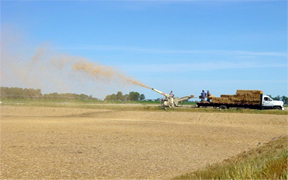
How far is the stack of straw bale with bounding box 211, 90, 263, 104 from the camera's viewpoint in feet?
115

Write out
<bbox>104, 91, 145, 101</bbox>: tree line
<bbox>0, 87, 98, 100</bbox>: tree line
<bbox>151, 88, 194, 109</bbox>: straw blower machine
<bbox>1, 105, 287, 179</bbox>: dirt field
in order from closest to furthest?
1. <bbox>1, 105, 287, 179</bbox>: dirt field
2. <bbox>151, 88, 194, 109</bbox>: straw blower machine
3. <bbox>0, 87, 98, 100</bbox>: tree line
4. <bbox>104, 91, 145, 101</bbox>: tree line

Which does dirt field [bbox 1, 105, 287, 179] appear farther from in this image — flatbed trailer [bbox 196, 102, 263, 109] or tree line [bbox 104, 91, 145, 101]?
tree line [bbox 104, 91, 145, 101]

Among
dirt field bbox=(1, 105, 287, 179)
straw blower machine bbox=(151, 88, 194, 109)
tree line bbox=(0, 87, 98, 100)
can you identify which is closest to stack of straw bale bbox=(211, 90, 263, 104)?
straw blower machine bbox=(151, 88, 194, 109)

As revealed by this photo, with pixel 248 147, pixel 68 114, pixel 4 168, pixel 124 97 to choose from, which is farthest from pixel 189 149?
pixel 124 97

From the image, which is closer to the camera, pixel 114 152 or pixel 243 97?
pixel 114 152

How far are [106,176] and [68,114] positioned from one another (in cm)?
2683

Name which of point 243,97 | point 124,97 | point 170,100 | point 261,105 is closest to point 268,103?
point 261,105

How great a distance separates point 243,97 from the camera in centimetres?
3547

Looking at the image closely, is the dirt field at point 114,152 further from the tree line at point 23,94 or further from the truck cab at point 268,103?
the tree line at point 23,94

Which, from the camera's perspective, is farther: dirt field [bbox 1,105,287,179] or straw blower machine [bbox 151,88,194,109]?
straw blower machine [bbox 151,88,194,109]

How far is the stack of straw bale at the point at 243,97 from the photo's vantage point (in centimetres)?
3503

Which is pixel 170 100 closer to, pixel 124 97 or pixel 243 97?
pixel 243 97

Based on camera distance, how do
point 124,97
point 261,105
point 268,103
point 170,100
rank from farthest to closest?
point 124,97, point 170,100, point 268,103, point 261,105

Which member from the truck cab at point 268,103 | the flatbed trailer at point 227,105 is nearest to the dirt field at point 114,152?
the flatbed trailer at point 227,105
